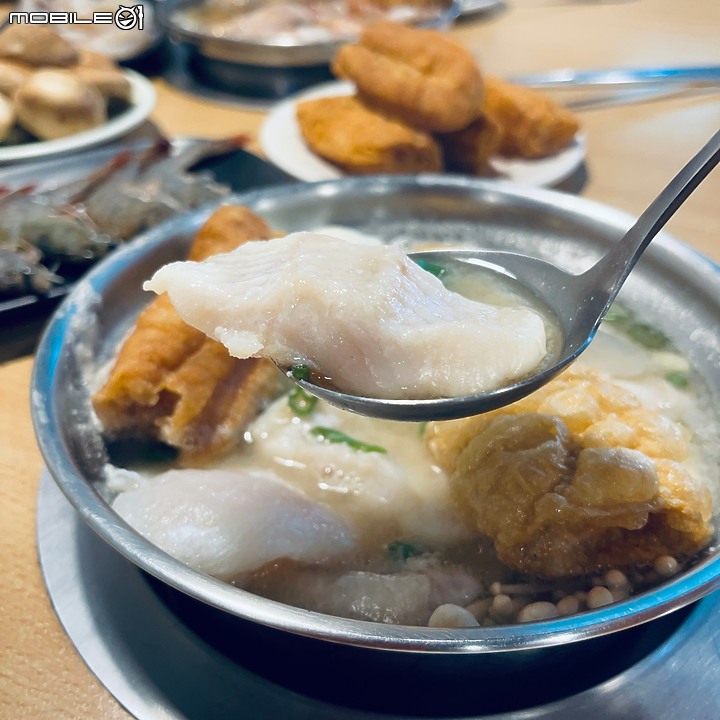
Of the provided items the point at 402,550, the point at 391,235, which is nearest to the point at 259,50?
the point at 391,235

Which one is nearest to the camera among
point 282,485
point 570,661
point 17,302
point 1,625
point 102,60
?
point 570,661

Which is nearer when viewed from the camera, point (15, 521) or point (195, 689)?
point (195, 689)

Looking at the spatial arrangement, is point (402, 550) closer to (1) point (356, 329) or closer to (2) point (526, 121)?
(1) point (356, 329)

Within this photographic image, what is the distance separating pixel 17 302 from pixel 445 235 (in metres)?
1.13

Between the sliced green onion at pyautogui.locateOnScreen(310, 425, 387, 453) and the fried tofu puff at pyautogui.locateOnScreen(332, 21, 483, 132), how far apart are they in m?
1.33

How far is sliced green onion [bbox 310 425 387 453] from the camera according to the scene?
1.38 meters

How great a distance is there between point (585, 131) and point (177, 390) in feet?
7.85

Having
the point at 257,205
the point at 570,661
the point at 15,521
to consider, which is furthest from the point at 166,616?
the point at 257,205

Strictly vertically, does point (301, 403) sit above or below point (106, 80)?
below

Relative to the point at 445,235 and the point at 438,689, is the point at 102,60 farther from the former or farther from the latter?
the point at 438,689

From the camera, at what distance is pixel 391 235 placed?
195cm

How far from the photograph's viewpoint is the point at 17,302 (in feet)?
5.68

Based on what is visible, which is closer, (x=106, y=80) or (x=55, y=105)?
(x=55, y=105)

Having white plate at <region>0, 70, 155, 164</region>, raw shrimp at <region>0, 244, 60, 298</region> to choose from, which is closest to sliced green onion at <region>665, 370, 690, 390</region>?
raw shrimp at <region>0, 244, 60, 298</region>
